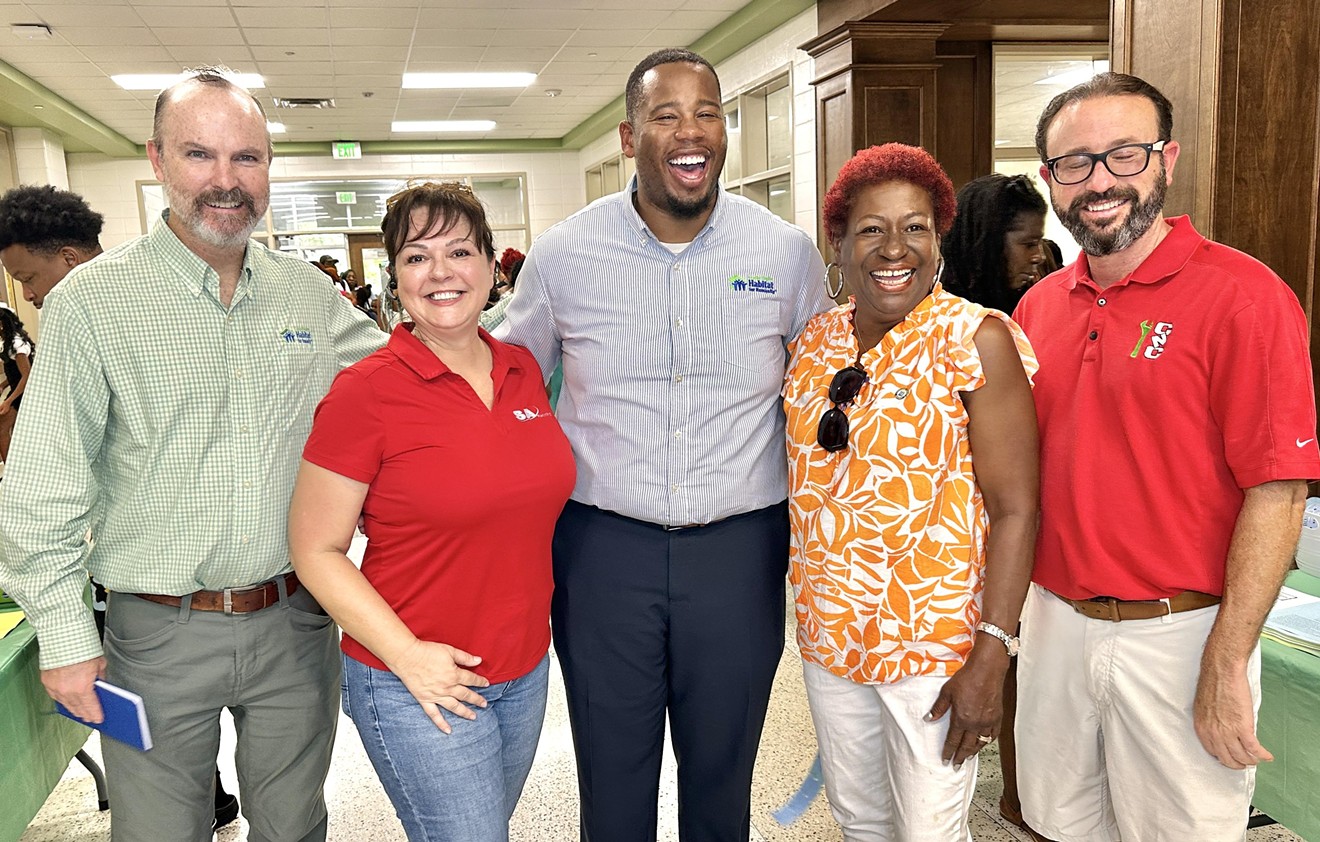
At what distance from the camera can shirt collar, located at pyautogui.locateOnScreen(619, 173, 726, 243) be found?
1941mm

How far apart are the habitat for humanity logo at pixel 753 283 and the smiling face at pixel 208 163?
1.02 meters

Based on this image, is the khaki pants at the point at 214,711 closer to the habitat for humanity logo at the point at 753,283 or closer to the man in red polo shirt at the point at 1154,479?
the habitat for humanity logo at the point at 753,283

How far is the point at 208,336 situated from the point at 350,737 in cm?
212

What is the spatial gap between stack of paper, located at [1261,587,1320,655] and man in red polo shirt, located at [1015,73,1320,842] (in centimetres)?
27

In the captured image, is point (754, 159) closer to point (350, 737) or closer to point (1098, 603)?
point (350, 737)

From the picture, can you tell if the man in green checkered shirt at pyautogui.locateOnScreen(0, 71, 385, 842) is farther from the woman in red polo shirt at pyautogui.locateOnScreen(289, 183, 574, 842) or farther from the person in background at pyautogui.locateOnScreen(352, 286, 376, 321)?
the person in background at pyautogui.locateOnScreen(352, 286, 376, 321)

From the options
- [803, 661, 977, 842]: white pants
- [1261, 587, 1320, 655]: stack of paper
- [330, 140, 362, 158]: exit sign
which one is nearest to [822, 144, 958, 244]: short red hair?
[803, 661, 977, 842]: white pants

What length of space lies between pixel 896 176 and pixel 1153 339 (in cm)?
58

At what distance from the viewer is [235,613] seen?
69.5 inches

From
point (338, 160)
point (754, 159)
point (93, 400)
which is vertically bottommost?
point (93, 400)

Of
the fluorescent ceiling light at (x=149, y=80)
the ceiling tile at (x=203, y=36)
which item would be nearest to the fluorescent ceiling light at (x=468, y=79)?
the fluorescent ceiling light at (x=149, y=80)

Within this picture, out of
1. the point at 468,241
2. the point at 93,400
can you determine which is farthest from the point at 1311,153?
the point at 93,400

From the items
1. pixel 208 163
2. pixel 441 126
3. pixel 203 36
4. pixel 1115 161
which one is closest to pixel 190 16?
pixel 203 36

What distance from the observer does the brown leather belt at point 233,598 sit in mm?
1731
